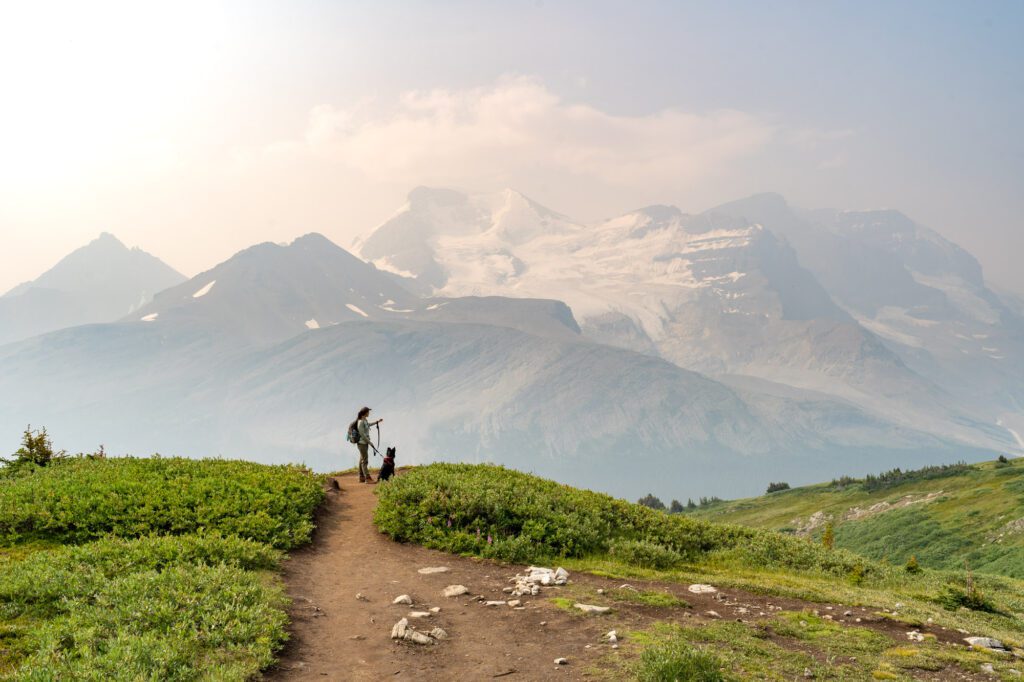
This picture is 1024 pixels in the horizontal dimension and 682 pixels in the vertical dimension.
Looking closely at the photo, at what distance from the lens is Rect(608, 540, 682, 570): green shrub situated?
21.3 meters

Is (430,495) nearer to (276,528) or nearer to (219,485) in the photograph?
(276,528)

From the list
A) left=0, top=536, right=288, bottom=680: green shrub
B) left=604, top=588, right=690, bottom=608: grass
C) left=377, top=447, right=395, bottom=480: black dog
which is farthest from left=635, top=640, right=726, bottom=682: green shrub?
left=377, top=447, right=395, bottom=480: black dog

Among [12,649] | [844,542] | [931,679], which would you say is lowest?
[844,542]

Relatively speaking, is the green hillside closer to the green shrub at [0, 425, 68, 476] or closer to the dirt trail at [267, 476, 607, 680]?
the dirt trail at [267, 476, 607, 680]

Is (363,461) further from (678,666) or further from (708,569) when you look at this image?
(678,666)

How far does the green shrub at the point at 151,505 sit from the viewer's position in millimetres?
18844

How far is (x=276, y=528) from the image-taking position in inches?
773

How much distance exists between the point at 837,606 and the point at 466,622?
371 inches

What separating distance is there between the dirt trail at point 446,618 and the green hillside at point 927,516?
120ft

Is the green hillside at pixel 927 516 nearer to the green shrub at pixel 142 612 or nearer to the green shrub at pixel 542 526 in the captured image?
the green shrub at pixel 542 526

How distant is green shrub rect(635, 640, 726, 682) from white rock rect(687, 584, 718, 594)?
6.59m

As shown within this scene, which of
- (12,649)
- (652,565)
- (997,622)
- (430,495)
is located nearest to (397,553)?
(430,495)

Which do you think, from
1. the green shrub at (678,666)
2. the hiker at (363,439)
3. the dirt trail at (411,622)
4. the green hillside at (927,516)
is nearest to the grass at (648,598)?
the dirt trail at (411,622)

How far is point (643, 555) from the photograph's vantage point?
21438mm
